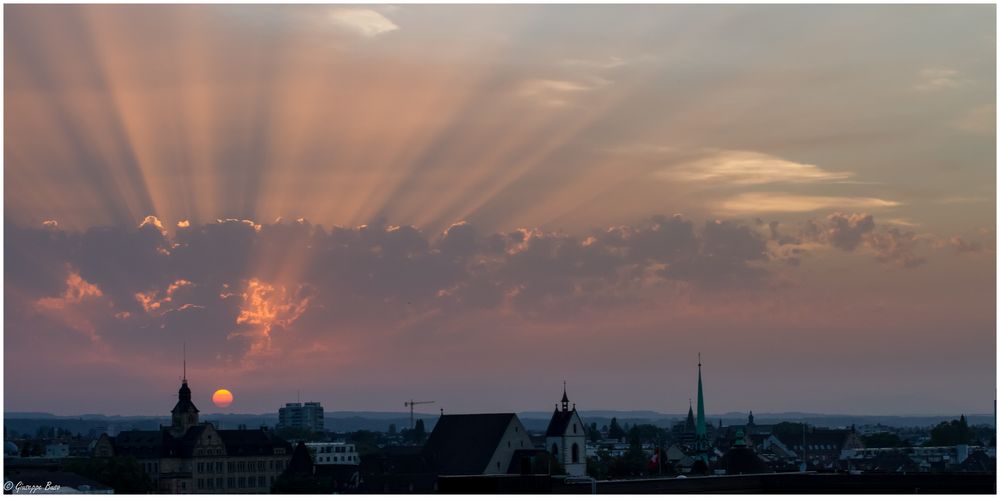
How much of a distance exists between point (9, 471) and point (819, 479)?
106 m

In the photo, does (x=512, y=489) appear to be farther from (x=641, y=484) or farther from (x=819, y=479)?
(x=819, y=479)

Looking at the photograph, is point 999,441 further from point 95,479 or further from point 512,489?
point 95,479

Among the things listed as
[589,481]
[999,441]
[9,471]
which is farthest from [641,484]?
[9,471]

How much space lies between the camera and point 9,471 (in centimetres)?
18150

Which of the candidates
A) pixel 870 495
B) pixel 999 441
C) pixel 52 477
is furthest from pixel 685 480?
pixel 52 477

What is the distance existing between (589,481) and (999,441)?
40408 millimetres

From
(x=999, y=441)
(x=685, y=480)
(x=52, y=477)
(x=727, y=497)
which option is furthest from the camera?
(x=52, y=477)

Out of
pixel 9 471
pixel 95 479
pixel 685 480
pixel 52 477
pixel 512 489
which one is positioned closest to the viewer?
pixel 512 489

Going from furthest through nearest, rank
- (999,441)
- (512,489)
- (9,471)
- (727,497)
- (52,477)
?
(9,471) < (52,477) < (727,497) < (512,489) < (999,441)

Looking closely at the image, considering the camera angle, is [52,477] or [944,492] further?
[52,477]

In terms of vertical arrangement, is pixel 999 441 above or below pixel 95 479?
above

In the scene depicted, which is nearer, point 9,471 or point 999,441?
point 999,441

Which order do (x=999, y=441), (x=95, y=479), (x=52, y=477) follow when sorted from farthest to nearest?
(x=95, y=479)
(x=52, y=477)
(x=999, y=441)

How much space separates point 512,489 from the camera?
98.8 meters
